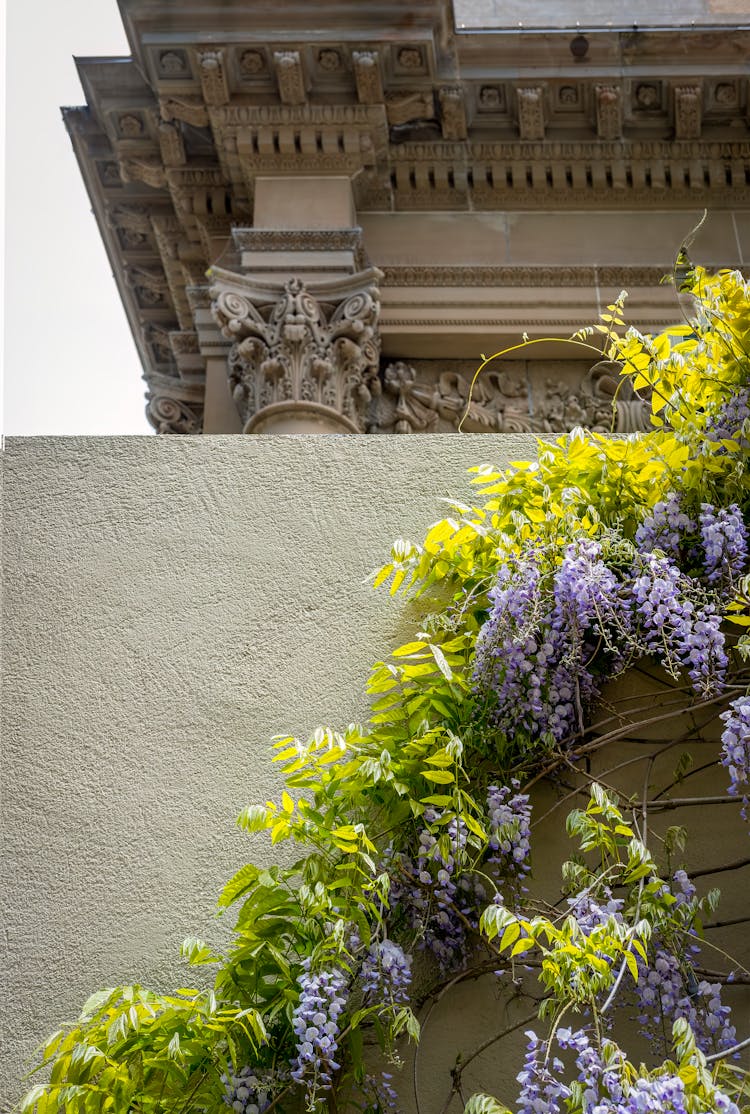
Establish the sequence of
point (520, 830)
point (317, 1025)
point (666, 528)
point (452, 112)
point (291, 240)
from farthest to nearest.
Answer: point (452, 112), point (291, 240), point (666, 528), point (520, 830), point (317, 1025)

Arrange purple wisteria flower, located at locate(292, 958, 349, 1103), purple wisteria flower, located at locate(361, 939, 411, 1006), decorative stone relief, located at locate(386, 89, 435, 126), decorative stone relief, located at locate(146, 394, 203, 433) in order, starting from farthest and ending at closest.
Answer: decorative stone relief, located at locate(146, 394, 203, 433), decorative stone relief, located at locate(386, 89, 435, 126), purple wisteria flower, located at locate(361, 939, 411, 1006), purple wisteria flower, located at locate(292, 958, 349, 1103)

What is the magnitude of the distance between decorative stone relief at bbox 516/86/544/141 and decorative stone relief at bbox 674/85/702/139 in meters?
0.86

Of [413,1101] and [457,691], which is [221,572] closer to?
[457,691]

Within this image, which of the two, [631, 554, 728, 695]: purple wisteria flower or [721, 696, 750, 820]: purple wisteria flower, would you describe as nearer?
[721, 696, 750, 820]: purple wisteria flower

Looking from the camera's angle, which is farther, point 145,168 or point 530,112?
point 145,168

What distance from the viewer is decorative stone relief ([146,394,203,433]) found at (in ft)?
32.1

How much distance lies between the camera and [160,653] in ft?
9.95

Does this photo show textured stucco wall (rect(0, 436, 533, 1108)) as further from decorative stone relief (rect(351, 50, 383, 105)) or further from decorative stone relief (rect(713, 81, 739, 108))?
decorative stone relief (rect(713, 81, 739, 108))

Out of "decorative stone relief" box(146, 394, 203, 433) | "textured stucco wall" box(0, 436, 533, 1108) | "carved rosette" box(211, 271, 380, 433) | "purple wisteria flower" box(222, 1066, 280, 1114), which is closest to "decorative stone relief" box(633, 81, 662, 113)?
"carved rosette" box(211, 271, 380, 433)

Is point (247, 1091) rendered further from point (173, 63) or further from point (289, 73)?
point (173, 63)

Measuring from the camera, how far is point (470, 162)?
9.18m

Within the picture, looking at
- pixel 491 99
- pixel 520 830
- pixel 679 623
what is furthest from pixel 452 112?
pixel 520 830

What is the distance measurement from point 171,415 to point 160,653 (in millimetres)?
6955

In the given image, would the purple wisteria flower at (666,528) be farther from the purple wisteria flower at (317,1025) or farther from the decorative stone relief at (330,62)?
the decorative stone relief at (330,62)
